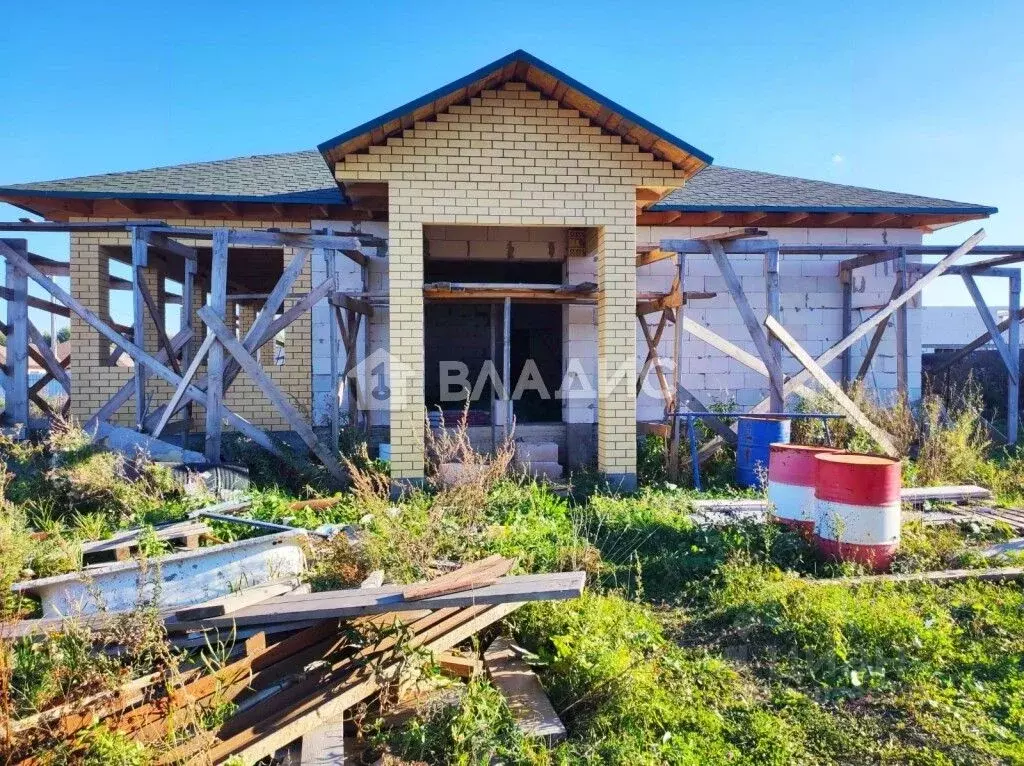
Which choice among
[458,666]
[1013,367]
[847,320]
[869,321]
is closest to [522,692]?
[458,666]

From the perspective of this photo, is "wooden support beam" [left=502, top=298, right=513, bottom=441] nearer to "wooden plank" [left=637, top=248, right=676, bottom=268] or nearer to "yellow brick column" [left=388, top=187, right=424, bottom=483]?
"yellow brick column" [left=388, top=187, right=424, bottom=483]

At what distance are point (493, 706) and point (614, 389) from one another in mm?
4865

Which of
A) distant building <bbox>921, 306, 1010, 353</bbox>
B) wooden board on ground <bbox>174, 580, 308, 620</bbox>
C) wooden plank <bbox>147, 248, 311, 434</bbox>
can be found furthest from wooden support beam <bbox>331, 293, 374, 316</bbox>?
distant building <bbox>921, 306, 1010, 353</bbox>

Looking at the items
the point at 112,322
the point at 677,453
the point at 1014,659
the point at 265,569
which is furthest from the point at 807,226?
the point at 112,322

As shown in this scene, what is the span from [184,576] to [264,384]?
3.27 meters

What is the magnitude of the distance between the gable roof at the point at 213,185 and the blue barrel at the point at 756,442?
629cm

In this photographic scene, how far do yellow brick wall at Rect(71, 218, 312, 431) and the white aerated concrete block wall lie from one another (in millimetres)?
5300

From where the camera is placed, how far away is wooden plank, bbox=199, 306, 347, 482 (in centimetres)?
712

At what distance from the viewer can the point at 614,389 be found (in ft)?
24.8

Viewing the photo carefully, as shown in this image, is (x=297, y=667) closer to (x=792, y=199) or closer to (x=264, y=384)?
(x=264, y=384)

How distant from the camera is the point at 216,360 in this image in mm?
7289

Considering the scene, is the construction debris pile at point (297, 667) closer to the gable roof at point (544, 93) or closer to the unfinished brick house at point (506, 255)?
the unfinished brick house at point (506, 255)

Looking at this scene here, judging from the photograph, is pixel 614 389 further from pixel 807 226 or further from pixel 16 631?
pixel 16 631

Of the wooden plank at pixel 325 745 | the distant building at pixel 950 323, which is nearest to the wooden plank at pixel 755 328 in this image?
the wooden plank at pixel 325 745
